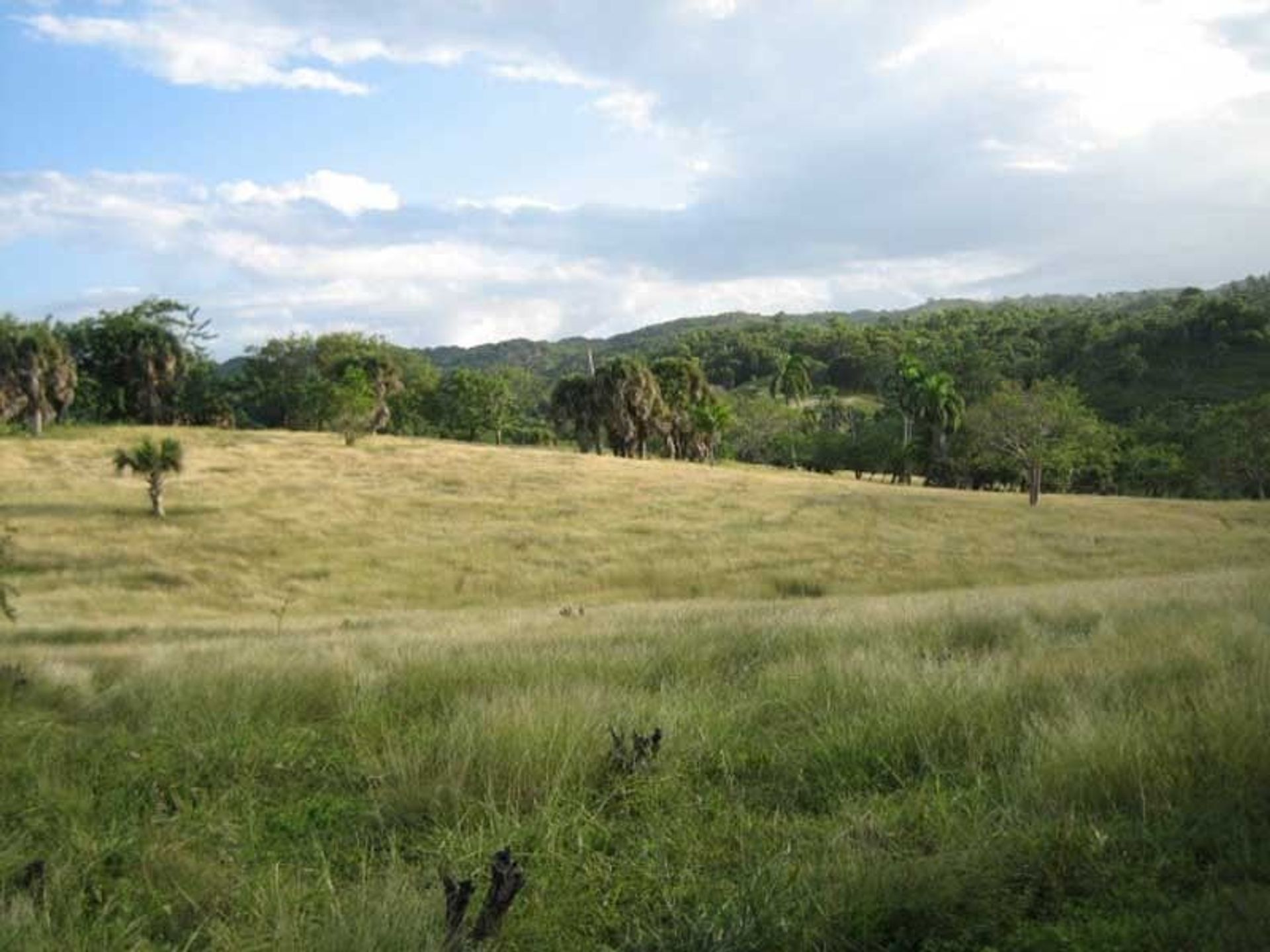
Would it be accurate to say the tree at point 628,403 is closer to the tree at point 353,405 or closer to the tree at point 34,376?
the tree at point 353,405

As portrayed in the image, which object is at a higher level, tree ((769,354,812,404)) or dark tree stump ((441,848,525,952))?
tree ((769,354,812,404))

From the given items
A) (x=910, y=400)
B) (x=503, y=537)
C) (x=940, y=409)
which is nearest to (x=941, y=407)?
(x=940, y=409)

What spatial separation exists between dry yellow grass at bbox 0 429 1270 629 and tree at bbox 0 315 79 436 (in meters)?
13.0

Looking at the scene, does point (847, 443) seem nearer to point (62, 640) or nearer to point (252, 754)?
point (62, 640)

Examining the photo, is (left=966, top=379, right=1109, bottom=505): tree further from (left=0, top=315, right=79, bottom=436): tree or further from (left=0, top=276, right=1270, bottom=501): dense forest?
(left=0, top=315, right=79, bottom=436): tree

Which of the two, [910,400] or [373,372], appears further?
[373,372]

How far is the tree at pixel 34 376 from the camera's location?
70.2 metres

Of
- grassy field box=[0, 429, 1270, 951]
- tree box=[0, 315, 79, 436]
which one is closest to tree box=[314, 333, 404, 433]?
tree box=[0, 315, 79, 436]

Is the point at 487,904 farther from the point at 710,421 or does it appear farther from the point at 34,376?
the point at 710,421

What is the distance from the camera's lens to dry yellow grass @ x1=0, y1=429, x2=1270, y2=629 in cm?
3275

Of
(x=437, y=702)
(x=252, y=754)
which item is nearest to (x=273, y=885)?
(x=252, y=754)

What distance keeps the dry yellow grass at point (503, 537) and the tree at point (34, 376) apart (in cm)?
1305

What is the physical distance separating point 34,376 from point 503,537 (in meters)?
48.0

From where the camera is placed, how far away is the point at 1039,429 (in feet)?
176
